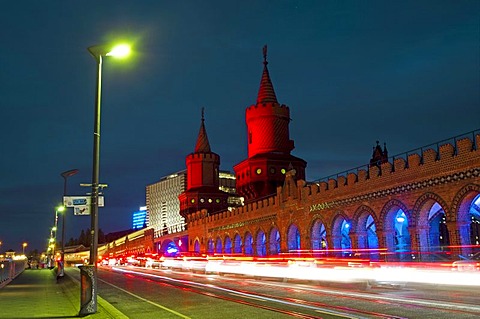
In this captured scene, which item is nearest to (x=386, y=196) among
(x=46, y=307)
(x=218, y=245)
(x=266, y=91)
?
(x=46, y=307)

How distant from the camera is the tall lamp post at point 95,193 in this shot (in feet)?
39.5

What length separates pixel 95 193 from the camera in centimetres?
1283

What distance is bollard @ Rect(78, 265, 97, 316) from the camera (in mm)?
12008

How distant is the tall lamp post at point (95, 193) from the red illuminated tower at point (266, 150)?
3905 cm

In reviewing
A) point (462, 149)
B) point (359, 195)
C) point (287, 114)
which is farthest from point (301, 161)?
point (462, 149)

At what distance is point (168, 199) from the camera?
194 m

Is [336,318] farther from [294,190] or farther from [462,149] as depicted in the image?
[294,190]

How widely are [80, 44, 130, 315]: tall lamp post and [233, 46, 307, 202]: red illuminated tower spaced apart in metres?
39.1

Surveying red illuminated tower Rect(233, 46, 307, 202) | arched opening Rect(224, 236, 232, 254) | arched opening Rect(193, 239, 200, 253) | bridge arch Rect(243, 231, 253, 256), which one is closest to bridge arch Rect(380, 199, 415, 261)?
bridge arch Rect(243, 231, 253, 256)

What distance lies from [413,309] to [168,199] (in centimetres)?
18434

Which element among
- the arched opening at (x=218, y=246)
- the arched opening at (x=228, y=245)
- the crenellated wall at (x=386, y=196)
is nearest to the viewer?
the crenellated wall at (x=386, y=196)

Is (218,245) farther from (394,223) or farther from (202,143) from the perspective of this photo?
(394,223)

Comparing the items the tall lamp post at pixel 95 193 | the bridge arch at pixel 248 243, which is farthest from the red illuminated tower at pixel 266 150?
the tall lamp post at pixel 95 193

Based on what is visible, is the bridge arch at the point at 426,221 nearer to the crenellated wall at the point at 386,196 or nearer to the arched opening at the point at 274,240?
the crenellated wall at the point at 386,196
